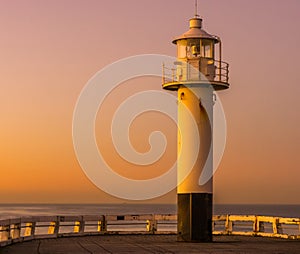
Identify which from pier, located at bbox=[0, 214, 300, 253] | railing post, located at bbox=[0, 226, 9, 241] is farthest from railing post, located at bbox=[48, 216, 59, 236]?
railing post, located at bbox=[0, 226, 9, 241]

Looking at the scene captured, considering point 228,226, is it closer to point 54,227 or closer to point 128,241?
point 128,241

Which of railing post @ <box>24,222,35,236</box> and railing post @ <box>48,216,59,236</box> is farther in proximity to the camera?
railing post @ <box>48,216,59,236</box>

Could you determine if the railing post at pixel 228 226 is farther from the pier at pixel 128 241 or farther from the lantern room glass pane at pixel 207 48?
the lantern room glass pane at pixel 207 48

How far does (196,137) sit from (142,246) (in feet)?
16.4

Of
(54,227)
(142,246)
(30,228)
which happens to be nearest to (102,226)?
(54,227)

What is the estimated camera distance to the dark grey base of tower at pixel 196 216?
28391mm

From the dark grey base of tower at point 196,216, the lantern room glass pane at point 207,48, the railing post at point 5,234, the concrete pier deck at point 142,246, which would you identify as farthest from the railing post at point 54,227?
the lantern room glass pane at point 207,48

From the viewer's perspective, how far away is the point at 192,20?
29.5 meters

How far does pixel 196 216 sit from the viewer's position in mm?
28375

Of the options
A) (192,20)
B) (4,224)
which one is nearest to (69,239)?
(4,224)

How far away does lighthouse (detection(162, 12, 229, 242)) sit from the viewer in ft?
93.4

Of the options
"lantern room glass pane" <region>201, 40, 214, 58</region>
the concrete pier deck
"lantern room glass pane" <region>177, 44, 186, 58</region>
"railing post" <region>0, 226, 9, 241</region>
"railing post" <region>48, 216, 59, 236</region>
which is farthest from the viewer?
"railing post" <region>48, 216, 59, 236</region>

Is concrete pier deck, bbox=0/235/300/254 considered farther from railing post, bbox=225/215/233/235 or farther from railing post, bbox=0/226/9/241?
railing post, bbox=225/215/233/235

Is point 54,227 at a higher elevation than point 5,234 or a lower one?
higher
